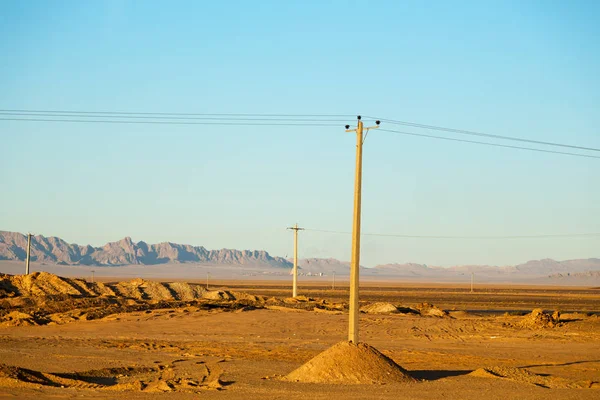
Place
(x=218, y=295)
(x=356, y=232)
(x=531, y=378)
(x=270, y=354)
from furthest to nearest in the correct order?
(x=218, y=295) < (x=270, y=354) < (x=531, y=378) < (x=356, y=232)

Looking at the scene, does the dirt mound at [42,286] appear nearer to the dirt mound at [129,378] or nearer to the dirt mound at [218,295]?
the dirt mound at [218,295]

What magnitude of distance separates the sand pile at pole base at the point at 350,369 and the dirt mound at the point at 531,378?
2.68 meters

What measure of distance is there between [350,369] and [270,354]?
8.73 metres

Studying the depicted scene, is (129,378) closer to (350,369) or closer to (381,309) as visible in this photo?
(350,369)

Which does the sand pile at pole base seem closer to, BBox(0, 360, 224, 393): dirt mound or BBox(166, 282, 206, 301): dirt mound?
BBox(0, 360, 224, 393): dirt mound

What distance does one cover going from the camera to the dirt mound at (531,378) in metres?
21.4

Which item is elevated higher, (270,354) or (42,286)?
(42,286)

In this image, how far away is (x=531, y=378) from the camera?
72.7 ft

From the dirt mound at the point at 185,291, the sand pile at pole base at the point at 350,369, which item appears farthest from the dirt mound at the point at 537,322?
the dirt mound at the point at 185,291

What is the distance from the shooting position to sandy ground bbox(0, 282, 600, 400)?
19.8m

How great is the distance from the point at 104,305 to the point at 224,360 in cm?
2463

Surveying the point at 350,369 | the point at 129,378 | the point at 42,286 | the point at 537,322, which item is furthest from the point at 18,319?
the point at 537,322

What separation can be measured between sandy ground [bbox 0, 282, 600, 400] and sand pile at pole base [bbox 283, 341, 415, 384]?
1.54 ft

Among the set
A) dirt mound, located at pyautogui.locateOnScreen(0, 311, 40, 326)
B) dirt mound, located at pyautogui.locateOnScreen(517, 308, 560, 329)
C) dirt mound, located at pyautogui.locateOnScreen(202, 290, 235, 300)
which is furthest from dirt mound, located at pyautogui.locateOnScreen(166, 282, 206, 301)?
dirt mound, located at pyautogui.locateOnScreen(517, 308, 560, 329)
